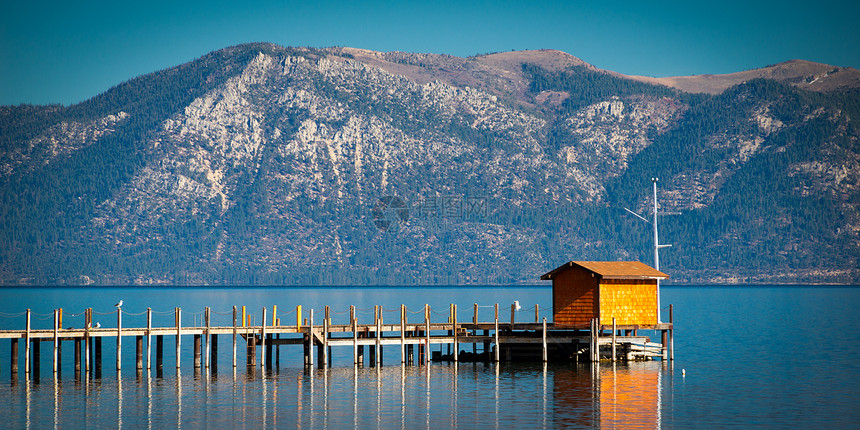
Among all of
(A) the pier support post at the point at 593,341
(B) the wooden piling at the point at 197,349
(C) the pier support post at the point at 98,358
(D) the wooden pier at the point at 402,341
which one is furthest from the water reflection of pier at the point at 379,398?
(B) the wooden piling at the point at 197,349

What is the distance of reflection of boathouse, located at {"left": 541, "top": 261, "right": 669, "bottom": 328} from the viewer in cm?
6066

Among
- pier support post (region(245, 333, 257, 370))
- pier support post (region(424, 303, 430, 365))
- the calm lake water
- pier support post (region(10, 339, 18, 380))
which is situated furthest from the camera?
pier support post (region(245, 333, 257, 370))

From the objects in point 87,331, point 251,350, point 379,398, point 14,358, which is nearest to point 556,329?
point 379,398

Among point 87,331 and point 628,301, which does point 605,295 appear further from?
point 87,331

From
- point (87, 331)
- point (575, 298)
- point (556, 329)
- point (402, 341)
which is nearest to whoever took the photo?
point (87, 331)

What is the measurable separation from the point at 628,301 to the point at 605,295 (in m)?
1.74

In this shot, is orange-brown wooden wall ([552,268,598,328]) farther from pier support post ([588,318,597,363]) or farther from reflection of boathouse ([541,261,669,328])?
pier support post ([588,318,597,363])

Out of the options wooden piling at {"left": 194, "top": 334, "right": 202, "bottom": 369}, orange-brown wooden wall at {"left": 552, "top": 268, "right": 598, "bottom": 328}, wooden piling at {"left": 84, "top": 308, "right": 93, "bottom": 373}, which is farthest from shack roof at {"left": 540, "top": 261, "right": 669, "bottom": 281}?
wooden piling at {"left": 84, "top": 308, "right": 93, "bottom": 373}

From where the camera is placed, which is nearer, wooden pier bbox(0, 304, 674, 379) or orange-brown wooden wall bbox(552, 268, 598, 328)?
wooden pier bbox(0, 304, 674, 379)

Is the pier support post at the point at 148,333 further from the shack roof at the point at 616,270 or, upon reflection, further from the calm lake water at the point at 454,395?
the shack roof at the point at 616,270

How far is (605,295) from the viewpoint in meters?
60.7

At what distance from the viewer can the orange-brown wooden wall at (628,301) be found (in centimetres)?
6078

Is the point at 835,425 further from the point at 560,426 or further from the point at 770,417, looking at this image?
the point at 560,426

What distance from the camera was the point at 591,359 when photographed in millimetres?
60875
